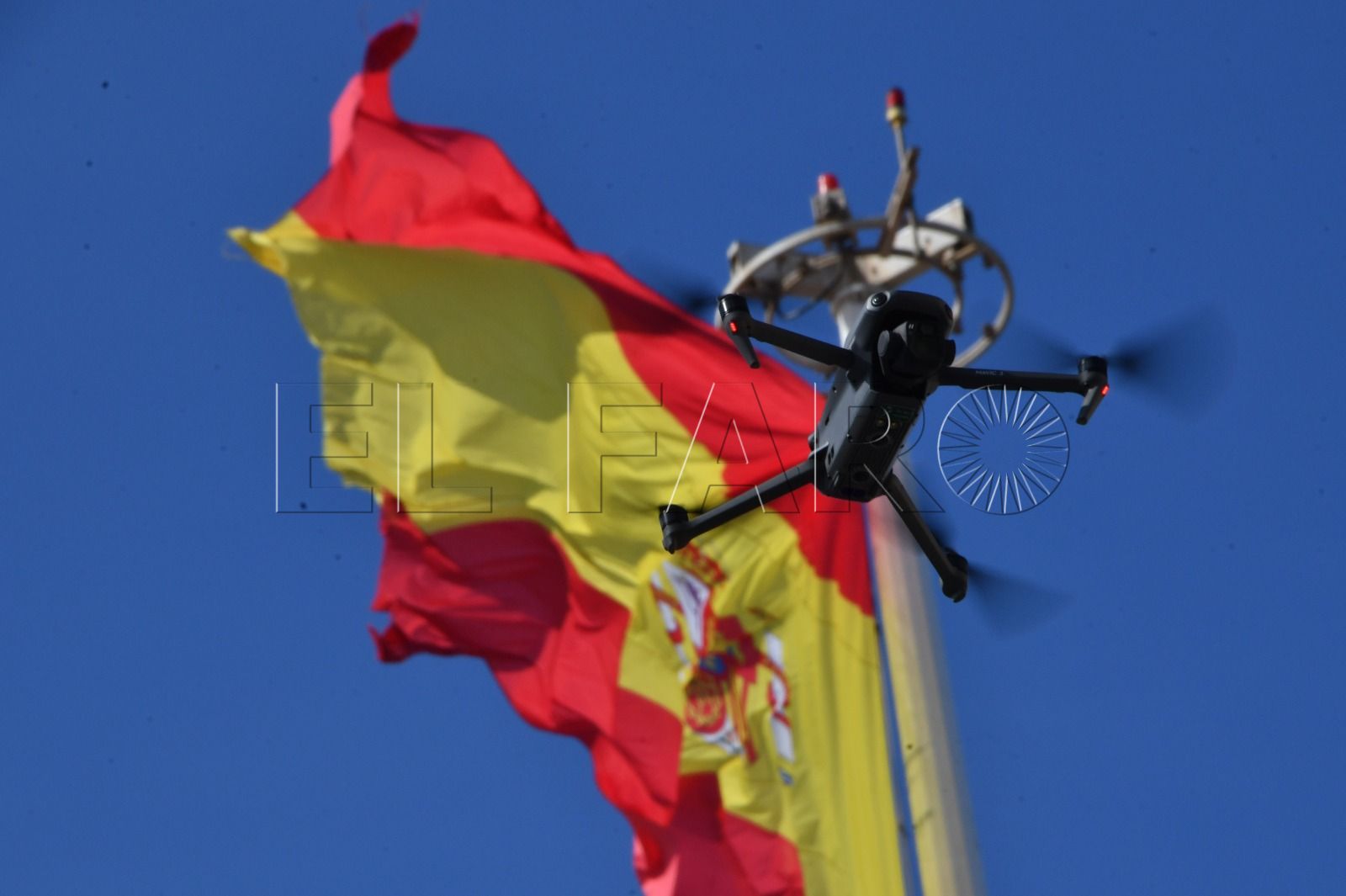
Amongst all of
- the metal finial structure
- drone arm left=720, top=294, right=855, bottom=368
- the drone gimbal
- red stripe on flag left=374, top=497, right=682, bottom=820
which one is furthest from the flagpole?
drone arm left=720, top=294, right=855, bottom=368

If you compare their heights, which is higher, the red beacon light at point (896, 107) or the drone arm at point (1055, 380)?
the red beacon light at point (896, 107)

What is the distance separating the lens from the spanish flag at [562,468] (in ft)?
35.2

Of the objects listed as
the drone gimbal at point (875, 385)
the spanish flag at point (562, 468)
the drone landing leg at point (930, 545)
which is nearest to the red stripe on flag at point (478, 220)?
the spanish flag at point (562, 468)

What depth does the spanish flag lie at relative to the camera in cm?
1072

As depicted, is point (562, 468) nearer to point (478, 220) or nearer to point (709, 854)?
point (478, 220)

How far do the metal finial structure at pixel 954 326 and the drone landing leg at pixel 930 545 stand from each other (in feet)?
6.81

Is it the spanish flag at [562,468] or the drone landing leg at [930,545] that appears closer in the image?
the drone landing leg at [930,545]

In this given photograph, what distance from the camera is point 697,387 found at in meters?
11.6

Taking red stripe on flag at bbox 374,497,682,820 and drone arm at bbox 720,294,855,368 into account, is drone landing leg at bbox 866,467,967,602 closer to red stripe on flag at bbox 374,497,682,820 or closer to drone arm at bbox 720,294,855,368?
drone arm at bbox 720,294,855,368

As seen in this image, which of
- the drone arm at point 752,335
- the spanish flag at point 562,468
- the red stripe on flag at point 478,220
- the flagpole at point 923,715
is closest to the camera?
the drone arm at point 752,335

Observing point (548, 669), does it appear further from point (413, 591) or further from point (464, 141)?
point (464, 141)

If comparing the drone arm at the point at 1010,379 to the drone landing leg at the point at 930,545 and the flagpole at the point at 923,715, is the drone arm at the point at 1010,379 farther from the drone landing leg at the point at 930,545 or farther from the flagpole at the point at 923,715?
the flagpole at the point at 923,715

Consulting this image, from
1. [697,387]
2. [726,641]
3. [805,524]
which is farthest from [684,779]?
[697,387]

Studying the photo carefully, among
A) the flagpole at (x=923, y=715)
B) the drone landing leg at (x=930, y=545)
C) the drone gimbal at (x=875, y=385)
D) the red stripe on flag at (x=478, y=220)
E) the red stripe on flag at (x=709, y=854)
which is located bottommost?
the red stripe on flag at (x=709, y=854)
